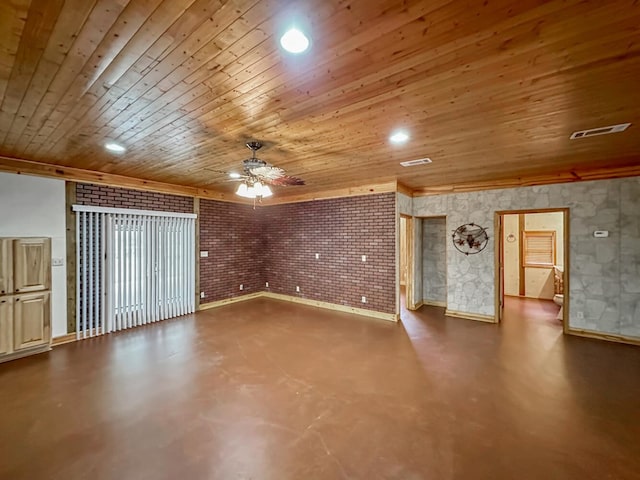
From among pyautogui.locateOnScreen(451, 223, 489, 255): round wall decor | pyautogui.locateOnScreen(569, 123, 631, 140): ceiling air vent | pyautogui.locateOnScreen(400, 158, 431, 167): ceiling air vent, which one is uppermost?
pyautogui.locateOnScreen(400, 158, 431, 167): ceiling air vent

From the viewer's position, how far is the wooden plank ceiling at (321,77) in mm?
1420

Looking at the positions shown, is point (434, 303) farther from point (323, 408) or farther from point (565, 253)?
point (323, 408)

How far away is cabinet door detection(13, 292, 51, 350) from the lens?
3.82m

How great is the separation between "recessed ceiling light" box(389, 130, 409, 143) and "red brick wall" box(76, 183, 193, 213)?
4929 mm

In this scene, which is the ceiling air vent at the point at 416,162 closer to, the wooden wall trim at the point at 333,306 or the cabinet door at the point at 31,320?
the wooden wall trim at the point at 333,306

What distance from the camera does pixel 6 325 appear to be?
3727mm

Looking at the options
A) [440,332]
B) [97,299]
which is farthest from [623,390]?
[97,299]

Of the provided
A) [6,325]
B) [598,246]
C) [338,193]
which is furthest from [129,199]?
[598,246]

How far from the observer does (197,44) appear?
5.37 feet

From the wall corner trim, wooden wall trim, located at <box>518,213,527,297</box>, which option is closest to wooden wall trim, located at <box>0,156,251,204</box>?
the wall corner trim

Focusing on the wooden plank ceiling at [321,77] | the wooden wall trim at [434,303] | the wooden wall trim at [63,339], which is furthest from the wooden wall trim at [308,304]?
the wooden plank ceiling at [321,77]

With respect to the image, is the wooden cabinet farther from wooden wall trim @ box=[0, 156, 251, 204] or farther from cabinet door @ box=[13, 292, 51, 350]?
wooden wall trim @ box=[0, 156, 251, 204]

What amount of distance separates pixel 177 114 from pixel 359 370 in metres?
3.56

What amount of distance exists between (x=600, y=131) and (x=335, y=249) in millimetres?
4672
